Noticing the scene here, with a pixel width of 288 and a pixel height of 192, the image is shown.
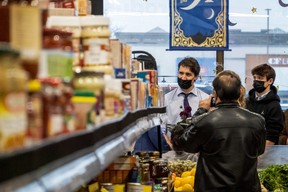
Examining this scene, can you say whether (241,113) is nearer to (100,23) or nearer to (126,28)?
(100,23)

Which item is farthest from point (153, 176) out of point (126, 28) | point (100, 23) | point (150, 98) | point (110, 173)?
point (126, 28)

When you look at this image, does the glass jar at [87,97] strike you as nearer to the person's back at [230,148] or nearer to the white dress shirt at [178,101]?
the person's back at [230,148]

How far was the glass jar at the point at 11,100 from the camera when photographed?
1076mm

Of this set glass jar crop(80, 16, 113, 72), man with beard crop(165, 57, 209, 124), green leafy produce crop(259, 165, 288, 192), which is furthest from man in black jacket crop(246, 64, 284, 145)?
glass jar crop(80, 16, 113, 72)

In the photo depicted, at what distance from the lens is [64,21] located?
2.14m

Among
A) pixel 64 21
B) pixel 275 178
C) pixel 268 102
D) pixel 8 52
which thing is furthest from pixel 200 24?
pixel 8 52

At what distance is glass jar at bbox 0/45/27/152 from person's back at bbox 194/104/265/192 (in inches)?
154

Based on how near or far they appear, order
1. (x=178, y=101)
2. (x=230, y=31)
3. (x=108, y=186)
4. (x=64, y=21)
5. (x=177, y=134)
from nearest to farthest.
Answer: (x=64, y=21) → (x=108, y=186) → (x=177, y=134) → (x=178, y=101) → (x=230, y=31)

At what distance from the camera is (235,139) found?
4973 mm

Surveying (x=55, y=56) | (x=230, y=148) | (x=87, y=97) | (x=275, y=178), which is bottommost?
(x=275, y=178)

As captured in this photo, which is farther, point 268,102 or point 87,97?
point 268,102

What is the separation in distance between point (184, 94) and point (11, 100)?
6.00 metres

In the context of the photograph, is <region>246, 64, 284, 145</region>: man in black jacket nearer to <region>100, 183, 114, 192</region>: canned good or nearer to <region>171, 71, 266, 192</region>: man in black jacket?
<region>171, 71, 266, 192</region>: man in black jacket

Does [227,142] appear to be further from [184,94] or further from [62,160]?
[62,160]
